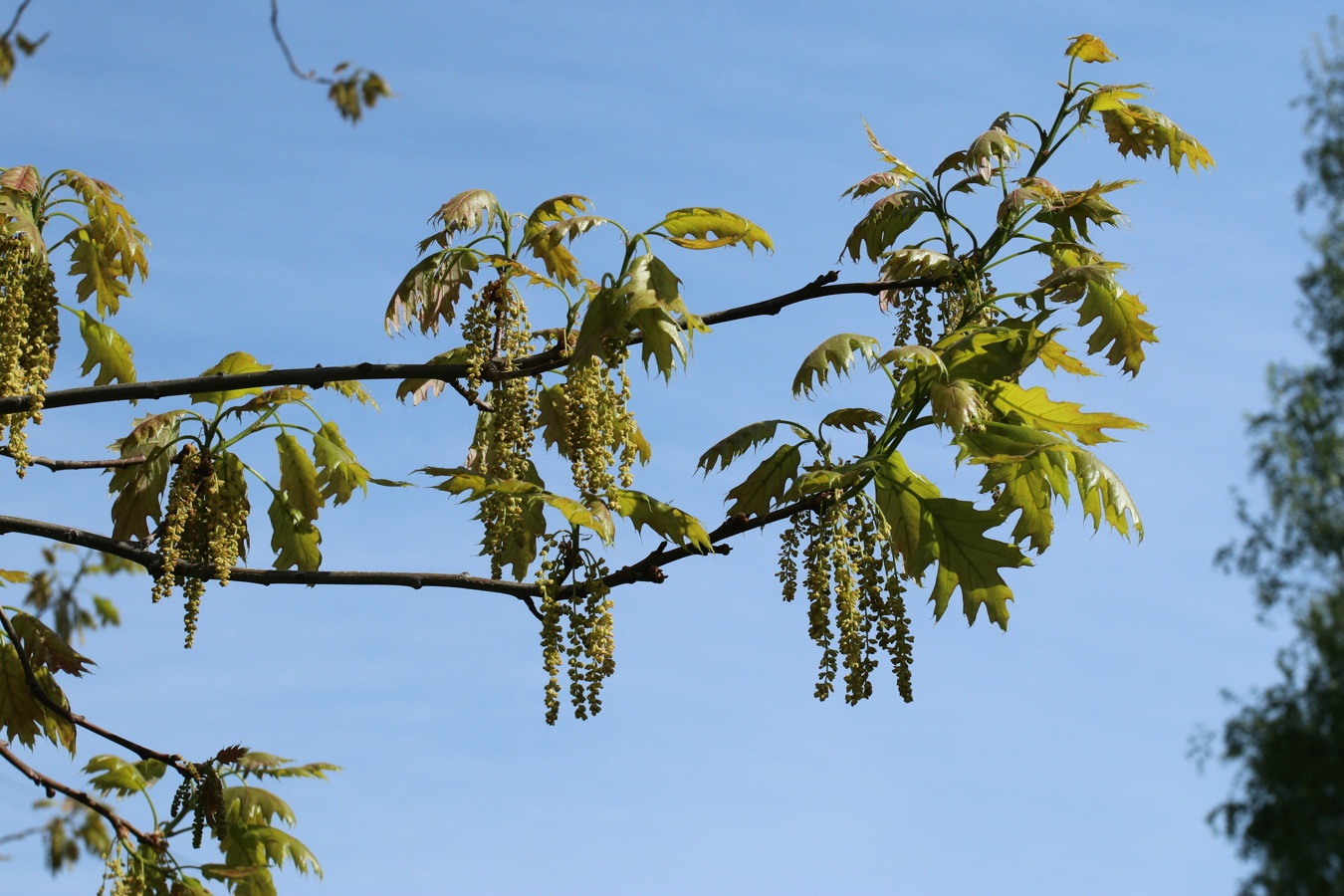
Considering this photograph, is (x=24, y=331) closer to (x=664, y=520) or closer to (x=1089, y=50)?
(x=664, y=520)

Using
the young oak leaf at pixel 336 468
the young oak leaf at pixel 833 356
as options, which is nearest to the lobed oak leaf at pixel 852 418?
the young oak leaf at pixel 833 356

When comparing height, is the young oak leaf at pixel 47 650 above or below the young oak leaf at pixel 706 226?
below

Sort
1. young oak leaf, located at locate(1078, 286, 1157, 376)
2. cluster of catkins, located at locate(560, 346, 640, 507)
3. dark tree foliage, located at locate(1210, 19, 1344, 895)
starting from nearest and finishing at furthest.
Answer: cluster of catkins, located at locate(560, 346, 640, 507), young oak leaf, located at locate(1078, 286, 1157, 376), dark tree foliage, located at locate(1210, 19, 1344, 895)

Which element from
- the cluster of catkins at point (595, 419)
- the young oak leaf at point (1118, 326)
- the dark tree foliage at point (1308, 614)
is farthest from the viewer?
the dark tree foliage at point (1308, 614)

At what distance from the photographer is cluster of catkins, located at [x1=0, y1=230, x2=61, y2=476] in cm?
337

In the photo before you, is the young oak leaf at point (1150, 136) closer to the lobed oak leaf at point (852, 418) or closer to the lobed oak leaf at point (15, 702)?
the lobed oak leaf at point (852, 418)

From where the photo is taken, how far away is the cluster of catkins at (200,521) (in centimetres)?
367

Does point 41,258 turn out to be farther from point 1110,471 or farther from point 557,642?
point 1110,471

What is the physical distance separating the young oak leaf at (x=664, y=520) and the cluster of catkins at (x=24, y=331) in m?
1.50

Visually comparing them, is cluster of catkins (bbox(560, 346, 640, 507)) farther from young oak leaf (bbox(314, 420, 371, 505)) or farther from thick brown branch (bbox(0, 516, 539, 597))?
young oak leaf (bbox(314, 420, 371, 505))

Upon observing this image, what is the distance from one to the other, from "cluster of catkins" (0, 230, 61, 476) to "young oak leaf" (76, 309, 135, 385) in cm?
87

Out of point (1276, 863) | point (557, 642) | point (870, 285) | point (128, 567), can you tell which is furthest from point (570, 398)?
point (1276, 863)

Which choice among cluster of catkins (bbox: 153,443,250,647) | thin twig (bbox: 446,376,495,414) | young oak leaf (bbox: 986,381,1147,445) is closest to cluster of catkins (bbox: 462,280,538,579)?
thin twig (bbox: 446,376,495,414)

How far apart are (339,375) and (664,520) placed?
88 centimetres
